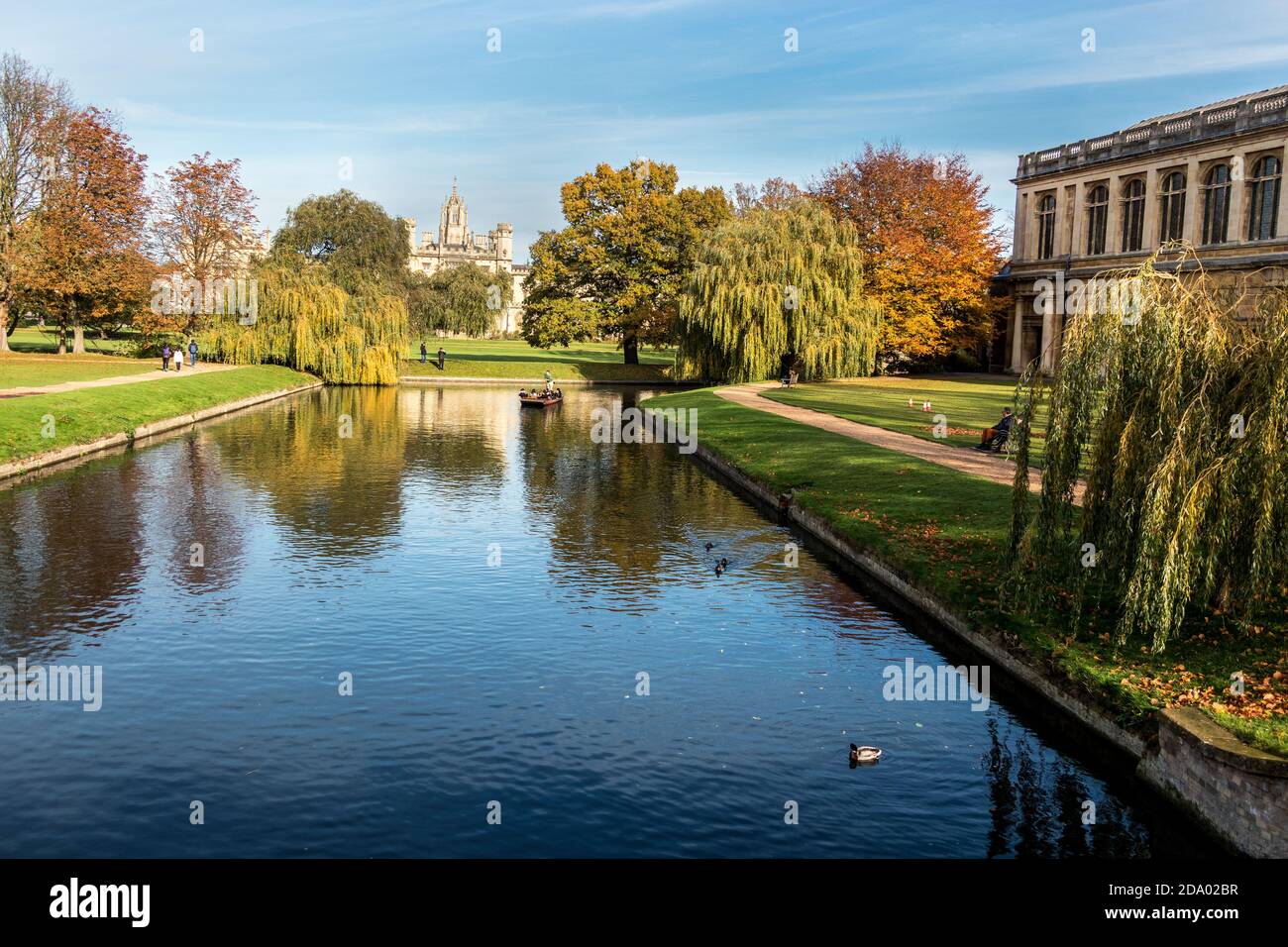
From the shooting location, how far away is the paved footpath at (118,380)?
39531 millimetres

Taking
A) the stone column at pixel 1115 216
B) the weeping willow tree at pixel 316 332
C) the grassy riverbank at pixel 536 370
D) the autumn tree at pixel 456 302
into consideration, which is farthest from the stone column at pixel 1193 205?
the autumn tree at pixel 456 302

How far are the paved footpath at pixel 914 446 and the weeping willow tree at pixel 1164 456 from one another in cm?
351

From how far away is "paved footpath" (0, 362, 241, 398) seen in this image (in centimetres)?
3953

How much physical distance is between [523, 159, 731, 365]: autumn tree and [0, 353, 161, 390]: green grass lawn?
28277mm

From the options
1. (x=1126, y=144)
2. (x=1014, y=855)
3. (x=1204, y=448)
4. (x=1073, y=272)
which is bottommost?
(x=1014, y=855)

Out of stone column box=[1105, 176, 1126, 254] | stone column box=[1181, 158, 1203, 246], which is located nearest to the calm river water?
stone column box=[1181, 158, 1203, 246]

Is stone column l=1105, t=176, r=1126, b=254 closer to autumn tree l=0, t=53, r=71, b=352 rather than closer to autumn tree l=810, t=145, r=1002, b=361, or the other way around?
autumn tree l=810, t=145, r=1002, b=361

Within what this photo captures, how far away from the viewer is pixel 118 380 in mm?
47906

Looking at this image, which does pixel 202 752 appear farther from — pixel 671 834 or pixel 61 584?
pixel 61 584

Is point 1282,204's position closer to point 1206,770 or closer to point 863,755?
point 1206,770

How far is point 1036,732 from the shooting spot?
46.2 feet

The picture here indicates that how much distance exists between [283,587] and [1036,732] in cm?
1248

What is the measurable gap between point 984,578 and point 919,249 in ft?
182
